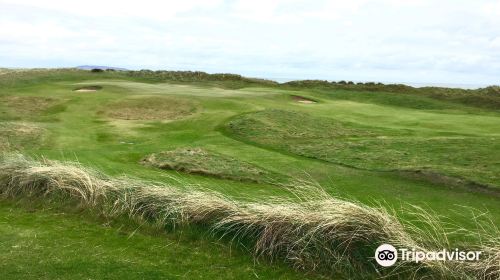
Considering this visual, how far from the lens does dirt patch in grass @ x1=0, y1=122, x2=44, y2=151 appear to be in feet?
60.6

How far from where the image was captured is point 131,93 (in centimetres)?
3438

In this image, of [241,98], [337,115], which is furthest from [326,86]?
[337,115]

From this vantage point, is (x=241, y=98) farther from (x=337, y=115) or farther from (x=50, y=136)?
(x=50, y=136)

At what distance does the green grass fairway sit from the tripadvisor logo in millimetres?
828

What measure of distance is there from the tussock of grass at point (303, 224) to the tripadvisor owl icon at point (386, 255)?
0.09m

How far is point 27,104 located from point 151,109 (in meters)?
8.18

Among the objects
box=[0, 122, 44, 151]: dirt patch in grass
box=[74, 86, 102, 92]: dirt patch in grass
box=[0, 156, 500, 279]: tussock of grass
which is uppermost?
box=[0, 156, 500, 279]: tussock of grass

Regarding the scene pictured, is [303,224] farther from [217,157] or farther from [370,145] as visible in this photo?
[370,145]

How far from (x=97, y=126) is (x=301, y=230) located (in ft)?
61.5

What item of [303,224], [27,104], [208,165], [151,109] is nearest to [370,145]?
[208,165]

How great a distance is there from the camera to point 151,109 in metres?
28.6

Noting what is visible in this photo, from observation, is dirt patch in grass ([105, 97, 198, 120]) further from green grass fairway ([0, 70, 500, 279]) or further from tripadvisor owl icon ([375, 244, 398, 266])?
tripadvisor owl icon ([375, 244, 398, 266])

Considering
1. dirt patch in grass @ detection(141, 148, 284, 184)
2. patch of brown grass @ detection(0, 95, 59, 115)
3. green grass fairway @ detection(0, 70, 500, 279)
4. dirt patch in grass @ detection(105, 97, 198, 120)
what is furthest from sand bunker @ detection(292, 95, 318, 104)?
dirt patch in grass @ detection(141, 148, 284, 184)

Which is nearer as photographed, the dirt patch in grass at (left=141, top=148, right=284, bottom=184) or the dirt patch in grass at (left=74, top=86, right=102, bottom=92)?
the dirt patch in grass at (left=141, top=148, right=284, bottom=184)
